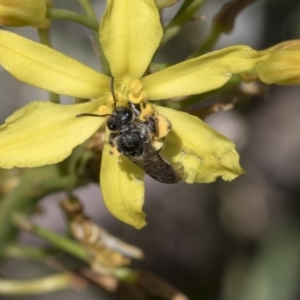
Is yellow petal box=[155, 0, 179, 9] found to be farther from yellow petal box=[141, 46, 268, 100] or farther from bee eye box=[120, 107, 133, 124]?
bee eye box=[120, 107, 133, 124]

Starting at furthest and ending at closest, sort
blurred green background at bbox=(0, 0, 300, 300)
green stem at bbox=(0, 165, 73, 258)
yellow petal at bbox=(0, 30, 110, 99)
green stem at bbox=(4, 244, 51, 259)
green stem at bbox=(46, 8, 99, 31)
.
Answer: blurred green background at bbox=(0, 0, 300, 300), green stem at bbox=(4, 244, 51, 259), green stem at bbox=(0, 165, 73, 258), green stem at bbox=(46, 8, 99, 31), yellow petal at bbox=(0, 30, 110, 99)

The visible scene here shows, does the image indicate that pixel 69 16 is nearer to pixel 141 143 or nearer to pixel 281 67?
pixel 141 143

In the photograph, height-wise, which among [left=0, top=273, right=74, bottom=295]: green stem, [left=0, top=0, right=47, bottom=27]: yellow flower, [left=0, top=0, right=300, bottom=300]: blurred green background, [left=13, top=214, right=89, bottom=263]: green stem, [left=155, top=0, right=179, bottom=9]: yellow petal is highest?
[left=0, top=0, right=300, bottom=300]: blurred green background

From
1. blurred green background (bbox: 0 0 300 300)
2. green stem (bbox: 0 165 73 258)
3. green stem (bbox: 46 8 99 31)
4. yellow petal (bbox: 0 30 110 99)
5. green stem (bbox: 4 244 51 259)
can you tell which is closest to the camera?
yellow petal (bbox: 0 30 110 99)

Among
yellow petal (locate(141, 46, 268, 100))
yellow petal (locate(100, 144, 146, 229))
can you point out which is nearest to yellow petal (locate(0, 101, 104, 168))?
yellow petal (locate(100, 144, 146, 229))

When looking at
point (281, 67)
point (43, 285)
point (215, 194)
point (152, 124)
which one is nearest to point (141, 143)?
point (152, 124)

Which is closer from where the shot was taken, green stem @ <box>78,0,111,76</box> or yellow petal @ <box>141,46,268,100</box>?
yellow petal @ <box>141,46,268,100</box>

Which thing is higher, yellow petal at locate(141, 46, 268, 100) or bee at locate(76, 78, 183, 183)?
yellow petal at locate(141, 46, 268, 100)
